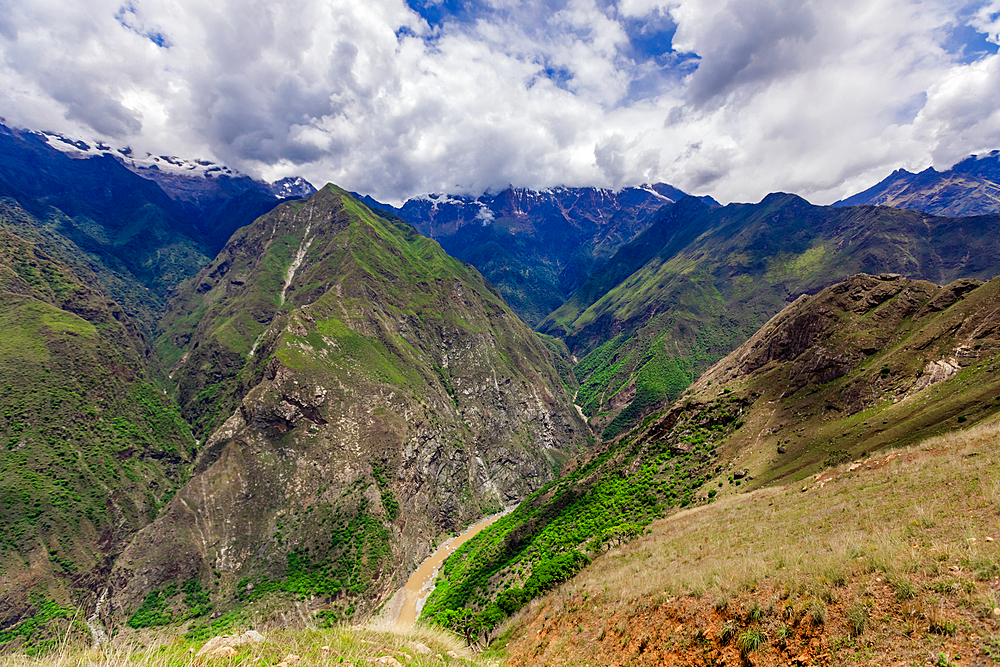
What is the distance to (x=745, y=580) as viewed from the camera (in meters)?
16.0

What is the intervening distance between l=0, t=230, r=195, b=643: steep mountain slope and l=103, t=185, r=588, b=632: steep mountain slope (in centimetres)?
1408

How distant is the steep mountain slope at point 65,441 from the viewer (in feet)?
287

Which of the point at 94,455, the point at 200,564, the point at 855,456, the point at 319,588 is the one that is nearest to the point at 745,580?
the point at 855,456

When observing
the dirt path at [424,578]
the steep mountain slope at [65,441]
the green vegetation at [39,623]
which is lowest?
the dirt path at [424,578]

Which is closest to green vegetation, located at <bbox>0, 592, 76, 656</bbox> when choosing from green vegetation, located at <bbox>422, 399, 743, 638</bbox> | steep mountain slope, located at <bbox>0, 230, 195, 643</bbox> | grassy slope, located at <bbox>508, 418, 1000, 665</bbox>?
steep mountain slope, located at <bbox>0, 230, 195, 643</bbox>

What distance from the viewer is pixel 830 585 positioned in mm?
12859

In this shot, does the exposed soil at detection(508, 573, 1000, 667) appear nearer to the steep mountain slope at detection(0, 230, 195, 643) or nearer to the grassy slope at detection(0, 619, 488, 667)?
the grassy slope at detection(0, 619, 488, 667)

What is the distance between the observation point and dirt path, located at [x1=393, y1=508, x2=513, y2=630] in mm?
86750

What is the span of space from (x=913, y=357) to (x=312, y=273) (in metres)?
214

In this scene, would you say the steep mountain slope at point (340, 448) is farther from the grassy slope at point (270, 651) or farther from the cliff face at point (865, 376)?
the grassy slope at point (270, 651)

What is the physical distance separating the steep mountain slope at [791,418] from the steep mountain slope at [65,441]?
89.2 m

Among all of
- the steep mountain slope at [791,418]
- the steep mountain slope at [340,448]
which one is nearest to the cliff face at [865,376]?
the steep mountain slope at [791,418]

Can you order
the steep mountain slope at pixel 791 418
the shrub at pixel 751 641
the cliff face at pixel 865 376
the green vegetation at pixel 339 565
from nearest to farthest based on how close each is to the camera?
the shrub at pixel 751 641 → the cliff face at pixel 865 376 → the steep mountain slope at pixel 791 418 → the green vegetation at pixel 339 565

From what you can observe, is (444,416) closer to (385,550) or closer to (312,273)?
(385,550)
